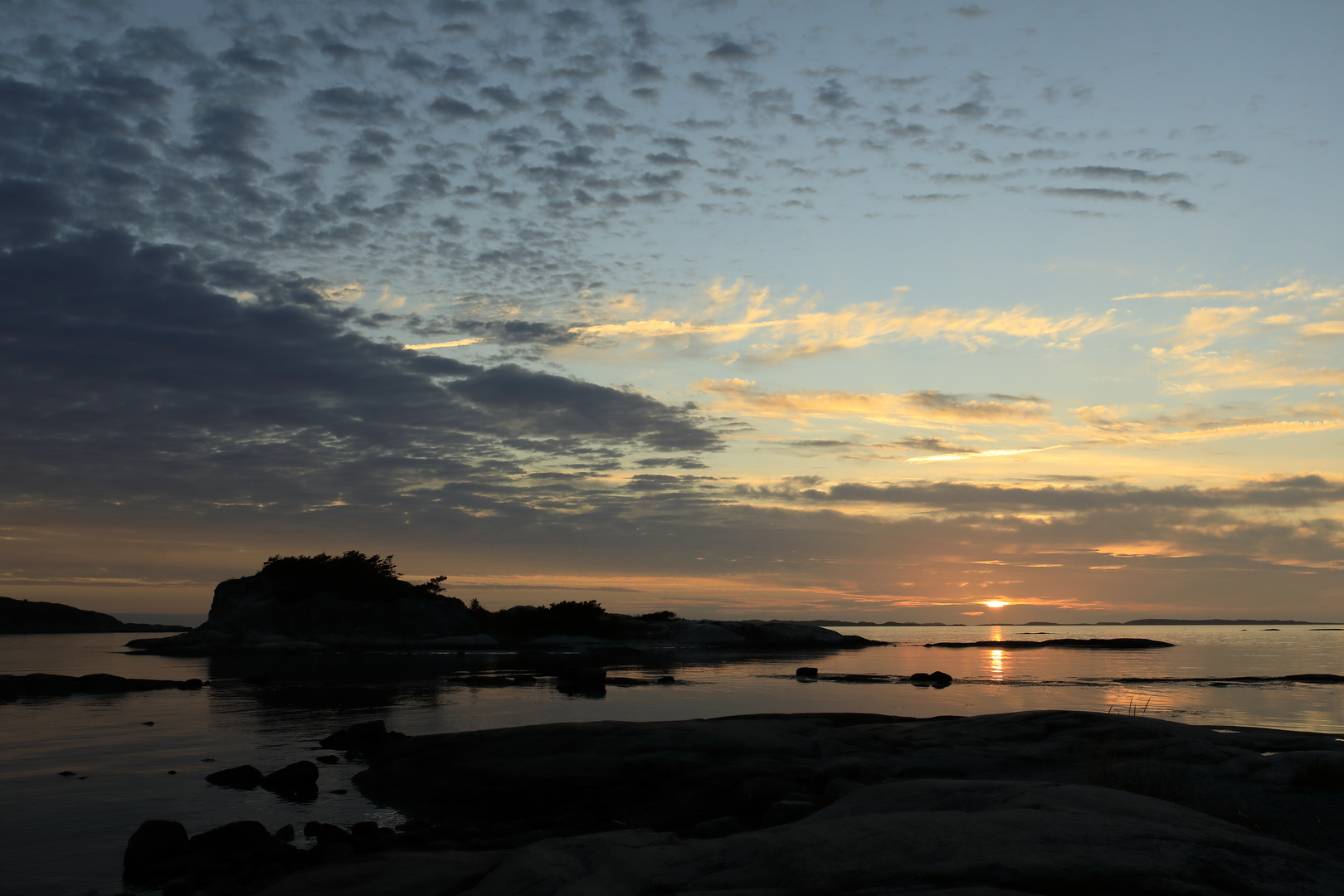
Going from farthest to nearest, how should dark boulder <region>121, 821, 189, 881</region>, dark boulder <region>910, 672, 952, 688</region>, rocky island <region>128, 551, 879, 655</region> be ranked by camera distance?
rocky island <region>128, 551, 879, 655</region>, dark boulder <region>910, 672, 952, 688</region>, dark boulder <region>121, 821, 189, 881</region>

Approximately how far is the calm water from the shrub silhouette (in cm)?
2400

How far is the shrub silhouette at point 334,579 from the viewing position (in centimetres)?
9962

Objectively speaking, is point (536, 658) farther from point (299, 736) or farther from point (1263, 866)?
point (1263, 866)

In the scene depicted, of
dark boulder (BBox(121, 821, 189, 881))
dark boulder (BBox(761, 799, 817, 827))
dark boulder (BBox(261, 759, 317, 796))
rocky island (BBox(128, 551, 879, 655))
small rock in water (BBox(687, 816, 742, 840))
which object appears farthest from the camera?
rocky island (BBox(128, 551, 879, 655))

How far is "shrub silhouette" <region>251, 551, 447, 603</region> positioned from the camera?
327 feet

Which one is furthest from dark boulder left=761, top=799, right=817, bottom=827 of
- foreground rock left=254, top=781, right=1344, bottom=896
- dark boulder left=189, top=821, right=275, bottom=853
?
dark boulder left=189, top=821, right=275, bottom=853

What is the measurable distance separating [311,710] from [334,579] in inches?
2832

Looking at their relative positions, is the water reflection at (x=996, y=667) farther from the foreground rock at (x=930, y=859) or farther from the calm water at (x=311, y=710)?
the foreground rock at (x=930, y=859)

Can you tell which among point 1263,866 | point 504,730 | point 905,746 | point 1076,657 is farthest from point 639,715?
point 1076,657

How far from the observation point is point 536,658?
78000 millimetres

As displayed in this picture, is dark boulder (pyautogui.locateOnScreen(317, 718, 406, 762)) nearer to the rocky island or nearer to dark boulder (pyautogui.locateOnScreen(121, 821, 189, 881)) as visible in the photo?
dark boulder (pyautogui.locateOnScreen(121, 821, 189, 881))

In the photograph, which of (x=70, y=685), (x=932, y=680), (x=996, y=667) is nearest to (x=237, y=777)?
(x=70, y=685)

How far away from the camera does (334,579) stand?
100625 millimetres

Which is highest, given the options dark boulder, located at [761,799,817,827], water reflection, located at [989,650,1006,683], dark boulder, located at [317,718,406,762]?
dark boulder, located at [761,799,817,827]
